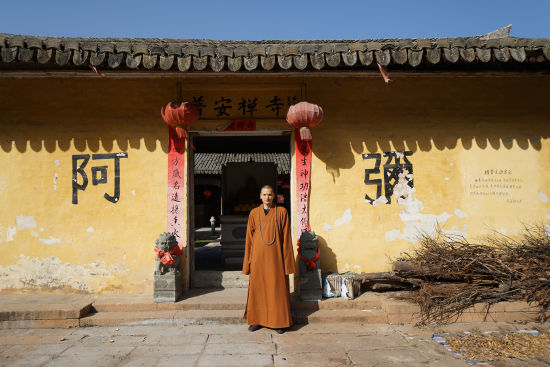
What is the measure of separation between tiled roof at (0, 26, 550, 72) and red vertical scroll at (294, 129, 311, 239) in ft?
3.93

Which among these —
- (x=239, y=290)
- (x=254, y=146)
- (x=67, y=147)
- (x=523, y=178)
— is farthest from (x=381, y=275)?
(x=254, y=146)

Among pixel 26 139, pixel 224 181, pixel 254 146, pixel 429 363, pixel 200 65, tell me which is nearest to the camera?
pixel 429 363

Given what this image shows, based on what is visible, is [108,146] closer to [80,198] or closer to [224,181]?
[80,198]

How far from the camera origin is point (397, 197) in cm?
509

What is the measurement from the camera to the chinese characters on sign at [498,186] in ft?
16.7

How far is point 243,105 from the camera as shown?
204 inches

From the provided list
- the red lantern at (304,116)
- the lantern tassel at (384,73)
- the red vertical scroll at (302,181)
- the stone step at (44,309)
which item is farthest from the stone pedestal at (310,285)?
the stone step at (44,309)

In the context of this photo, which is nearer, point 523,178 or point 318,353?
point 318,353

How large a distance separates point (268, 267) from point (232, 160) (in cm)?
1273

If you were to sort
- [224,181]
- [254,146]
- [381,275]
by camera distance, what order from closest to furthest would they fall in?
1. [381,275]
2. [224,181]
3. [254,146]

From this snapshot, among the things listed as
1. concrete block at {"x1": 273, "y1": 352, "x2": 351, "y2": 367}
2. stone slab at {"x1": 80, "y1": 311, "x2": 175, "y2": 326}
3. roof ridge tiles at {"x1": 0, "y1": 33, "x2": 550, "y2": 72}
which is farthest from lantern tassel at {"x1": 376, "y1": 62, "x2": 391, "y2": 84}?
stone slab at {"x1": 80, "y1": 311, "x2": 175, "y2": 326}

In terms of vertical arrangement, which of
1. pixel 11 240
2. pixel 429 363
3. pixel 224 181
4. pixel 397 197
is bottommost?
pixel 429 363

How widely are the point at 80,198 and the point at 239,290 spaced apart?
279cm

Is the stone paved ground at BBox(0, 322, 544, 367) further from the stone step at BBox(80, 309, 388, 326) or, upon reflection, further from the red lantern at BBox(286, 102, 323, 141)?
the red lantern at BBox(286, 102, 323, 141)
